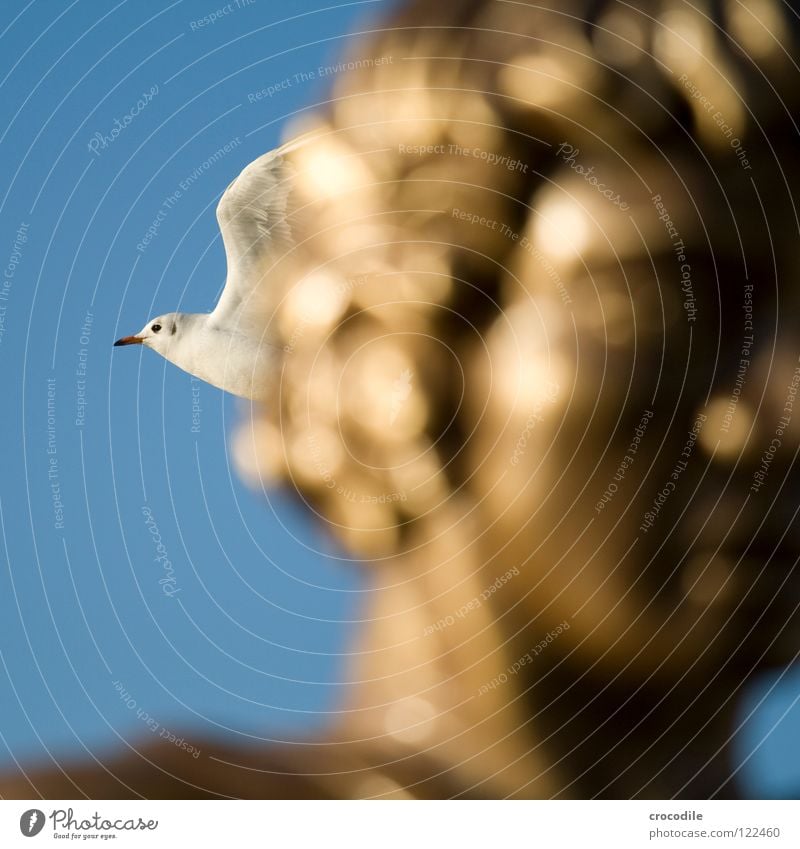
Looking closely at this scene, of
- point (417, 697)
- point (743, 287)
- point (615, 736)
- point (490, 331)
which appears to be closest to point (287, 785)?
point (417, 697)

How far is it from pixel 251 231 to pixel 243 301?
53mm

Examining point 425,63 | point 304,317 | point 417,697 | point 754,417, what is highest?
point 425,63

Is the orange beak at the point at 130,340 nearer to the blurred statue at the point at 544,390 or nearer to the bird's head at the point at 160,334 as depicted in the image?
the bird's head at the point at 160,334

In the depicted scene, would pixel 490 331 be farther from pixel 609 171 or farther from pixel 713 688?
pixel 713 688

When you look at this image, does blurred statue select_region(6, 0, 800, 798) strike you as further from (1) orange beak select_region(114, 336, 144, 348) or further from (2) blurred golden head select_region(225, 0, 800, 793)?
(1) orange beak select_region(114, 336, 144, 348)

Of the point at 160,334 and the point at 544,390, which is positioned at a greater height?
the point at 160,334

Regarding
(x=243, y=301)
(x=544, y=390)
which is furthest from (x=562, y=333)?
(x=243, y=301)

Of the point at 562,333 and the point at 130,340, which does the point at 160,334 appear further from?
the point at 562,333

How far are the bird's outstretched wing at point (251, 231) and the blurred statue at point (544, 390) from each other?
24 millimetres

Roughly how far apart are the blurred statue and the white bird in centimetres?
2

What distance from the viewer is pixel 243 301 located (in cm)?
76

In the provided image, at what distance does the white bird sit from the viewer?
76 cm

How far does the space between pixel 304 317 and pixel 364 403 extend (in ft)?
0.25
